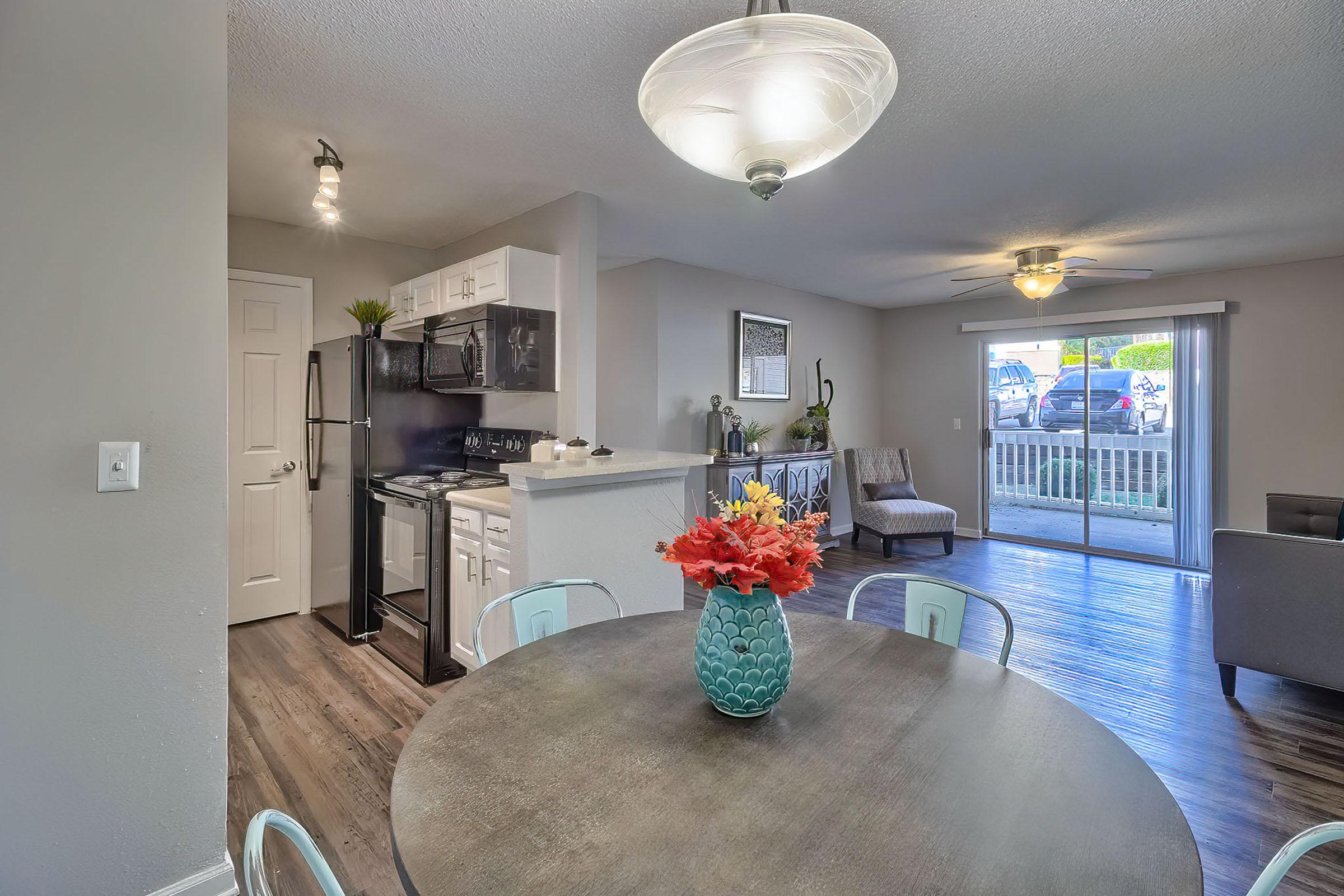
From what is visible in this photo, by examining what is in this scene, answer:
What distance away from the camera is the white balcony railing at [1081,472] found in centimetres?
568

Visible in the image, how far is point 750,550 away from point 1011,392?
246 inches

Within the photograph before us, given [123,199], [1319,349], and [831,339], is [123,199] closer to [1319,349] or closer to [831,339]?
[831,339]

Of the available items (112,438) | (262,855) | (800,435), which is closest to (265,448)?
(112,438)

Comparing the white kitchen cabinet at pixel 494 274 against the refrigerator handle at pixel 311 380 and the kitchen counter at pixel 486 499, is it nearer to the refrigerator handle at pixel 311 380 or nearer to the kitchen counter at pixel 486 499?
the kitchen counter at pixel 486 499

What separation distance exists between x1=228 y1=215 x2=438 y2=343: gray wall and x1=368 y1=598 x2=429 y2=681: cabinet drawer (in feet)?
5.98

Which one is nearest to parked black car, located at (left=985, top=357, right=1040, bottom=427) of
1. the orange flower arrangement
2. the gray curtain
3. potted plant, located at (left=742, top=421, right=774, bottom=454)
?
the gray curtain

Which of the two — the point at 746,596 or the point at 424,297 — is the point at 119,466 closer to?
the point at 746,596

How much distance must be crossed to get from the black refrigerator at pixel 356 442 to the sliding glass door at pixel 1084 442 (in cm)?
540

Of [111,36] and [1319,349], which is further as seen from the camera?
[1319,349]

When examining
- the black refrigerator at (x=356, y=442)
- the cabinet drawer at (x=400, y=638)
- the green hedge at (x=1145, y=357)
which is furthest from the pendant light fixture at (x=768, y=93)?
the green hedge at (x=1145, y=357)

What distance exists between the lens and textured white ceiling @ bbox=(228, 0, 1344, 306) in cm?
186

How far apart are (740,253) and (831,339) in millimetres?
2155

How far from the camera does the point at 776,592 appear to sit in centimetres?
113

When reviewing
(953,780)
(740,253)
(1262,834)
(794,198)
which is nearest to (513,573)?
(953,780)
